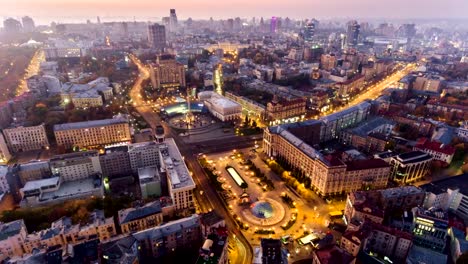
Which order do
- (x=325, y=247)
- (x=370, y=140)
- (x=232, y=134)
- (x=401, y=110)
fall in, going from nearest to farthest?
(x=325, y=247), (x=370, y=140), (x=232, y=134), (x=401, y=110)

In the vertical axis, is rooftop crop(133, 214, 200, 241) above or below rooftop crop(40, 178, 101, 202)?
above

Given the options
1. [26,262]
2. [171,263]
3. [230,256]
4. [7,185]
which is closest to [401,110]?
[230,256]

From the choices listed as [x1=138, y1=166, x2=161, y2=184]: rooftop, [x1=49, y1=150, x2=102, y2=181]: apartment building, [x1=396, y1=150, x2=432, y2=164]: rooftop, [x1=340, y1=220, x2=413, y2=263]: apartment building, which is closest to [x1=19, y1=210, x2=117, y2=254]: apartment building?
[x1=138, y1=166, x2=161, y2=184]: rooftop

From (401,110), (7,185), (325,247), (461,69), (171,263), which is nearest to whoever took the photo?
(325,247)

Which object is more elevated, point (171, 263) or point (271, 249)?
point (271, 249)

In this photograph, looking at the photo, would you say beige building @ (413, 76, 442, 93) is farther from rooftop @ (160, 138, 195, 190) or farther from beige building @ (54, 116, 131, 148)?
beige building @ (54, 116, 131, 148)

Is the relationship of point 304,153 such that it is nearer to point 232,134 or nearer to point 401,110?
point 232,134
